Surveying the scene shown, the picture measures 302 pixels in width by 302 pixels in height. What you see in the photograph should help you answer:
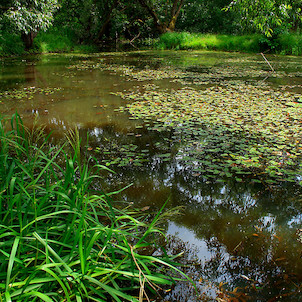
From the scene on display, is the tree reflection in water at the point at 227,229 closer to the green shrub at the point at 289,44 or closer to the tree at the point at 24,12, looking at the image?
the tree at the point at 24,12

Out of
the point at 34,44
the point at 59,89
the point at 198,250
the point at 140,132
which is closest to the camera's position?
the point at 198,250

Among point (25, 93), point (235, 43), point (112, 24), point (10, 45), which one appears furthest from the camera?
point (112, 24)

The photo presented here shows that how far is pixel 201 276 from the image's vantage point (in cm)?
172

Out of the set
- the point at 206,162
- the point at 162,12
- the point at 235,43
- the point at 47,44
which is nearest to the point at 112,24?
the point at 162,12

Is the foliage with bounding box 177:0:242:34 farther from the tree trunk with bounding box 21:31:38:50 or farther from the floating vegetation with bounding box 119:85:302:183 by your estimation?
the floating vegetation with bounding box 119:85:302:183

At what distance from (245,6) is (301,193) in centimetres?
400

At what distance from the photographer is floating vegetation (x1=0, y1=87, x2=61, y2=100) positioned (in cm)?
582

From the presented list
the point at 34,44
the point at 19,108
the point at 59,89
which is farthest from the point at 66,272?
the point at 34,44

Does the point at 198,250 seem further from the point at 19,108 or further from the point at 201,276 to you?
the point at 19,108

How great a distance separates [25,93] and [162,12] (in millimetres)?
17299

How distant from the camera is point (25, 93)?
614 cm

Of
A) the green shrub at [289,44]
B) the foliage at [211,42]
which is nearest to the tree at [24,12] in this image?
the foliage at [211,42]

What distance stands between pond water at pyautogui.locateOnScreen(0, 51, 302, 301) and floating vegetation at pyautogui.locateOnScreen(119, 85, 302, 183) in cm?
2

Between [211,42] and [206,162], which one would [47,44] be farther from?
[206,162]
